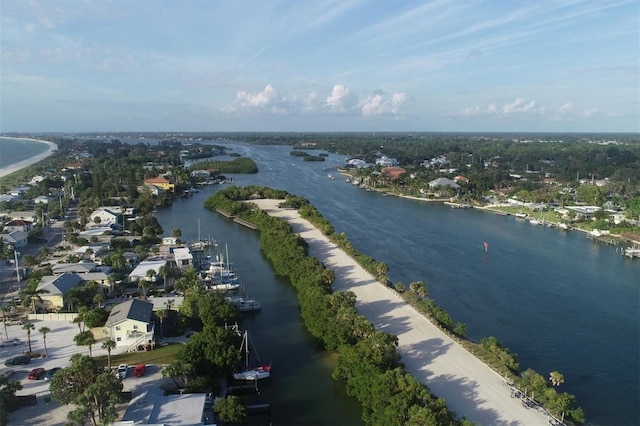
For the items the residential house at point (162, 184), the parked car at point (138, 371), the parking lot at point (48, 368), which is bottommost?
the parking lot at point (48, 368)

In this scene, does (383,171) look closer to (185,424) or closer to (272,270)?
(272,270)

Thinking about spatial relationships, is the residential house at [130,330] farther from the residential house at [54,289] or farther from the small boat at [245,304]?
the small boat at [245,304]

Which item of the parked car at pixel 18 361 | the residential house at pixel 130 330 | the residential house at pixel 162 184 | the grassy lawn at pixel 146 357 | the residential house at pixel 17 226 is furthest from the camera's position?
the residential house at pixel 162 184

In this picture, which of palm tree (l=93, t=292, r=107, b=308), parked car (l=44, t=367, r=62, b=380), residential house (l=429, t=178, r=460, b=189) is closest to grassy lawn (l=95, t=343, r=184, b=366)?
parked car (l=44, t=367, r=62, b=380)

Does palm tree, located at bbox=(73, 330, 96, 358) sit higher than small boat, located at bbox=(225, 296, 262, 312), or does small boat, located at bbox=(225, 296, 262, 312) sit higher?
palm tree, located at bbox=(73, 330, 96, 358)

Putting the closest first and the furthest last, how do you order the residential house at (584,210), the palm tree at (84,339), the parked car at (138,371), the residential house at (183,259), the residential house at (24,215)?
the parked car at (138,371)
the palm tree at (84,339)
the residential house at (183,259)
the residential house at (24,215)
the residential house at (584,210)

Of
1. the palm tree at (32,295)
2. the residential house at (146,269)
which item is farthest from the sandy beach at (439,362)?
the palm tree at (32,295)

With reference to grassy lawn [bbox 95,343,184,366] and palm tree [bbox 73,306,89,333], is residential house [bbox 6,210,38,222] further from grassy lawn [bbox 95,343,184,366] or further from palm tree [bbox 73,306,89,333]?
grassy lawn [bbox 95,343,184,366]
